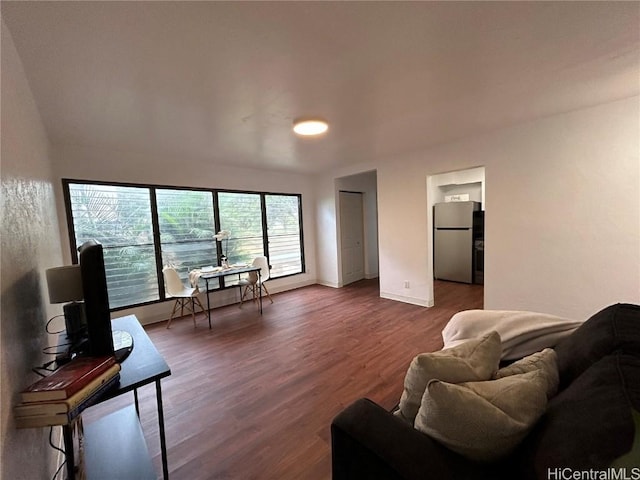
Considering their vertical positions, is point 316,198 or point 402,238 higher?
point 316,198

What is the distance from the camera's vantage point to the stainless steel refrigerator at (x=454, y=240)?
555 cm

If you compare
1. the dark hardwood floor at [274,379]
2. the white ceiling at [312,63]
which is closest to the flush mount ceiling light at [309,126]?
the white ceiling at [312,63]

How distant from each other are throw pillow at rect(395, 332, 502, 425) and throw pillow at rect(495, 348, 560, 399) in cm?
6

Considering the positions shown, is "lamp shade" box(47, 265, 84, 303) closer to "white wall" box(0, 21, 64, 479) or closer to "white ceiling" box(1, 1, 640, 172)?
"white wall" box(0, 21, 64, 479)

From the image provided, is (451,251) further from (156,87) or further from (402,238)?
(156,87)

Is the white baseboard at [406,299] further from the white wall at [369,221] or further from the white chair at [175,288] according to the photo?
the white chair at [175,288]

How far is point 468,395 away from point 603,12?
6.66 ft

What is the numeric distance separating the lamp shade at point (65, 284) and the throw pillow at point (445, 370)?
64.3 inches

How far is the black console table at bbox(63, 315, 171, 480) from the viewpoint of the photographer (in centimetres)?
120

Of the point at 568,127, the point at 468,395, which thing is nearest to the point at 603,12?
the point at 568,127

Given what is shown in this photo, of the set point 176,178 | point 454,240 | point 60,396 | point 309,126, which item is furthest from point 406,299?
point 60,396

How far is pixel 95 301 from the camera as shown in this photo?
47.6 inches

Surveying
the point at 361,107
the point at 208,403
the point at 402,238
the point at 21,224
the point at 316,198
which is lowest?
the point at 208,403

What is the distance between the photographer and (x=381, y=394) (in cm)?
209
